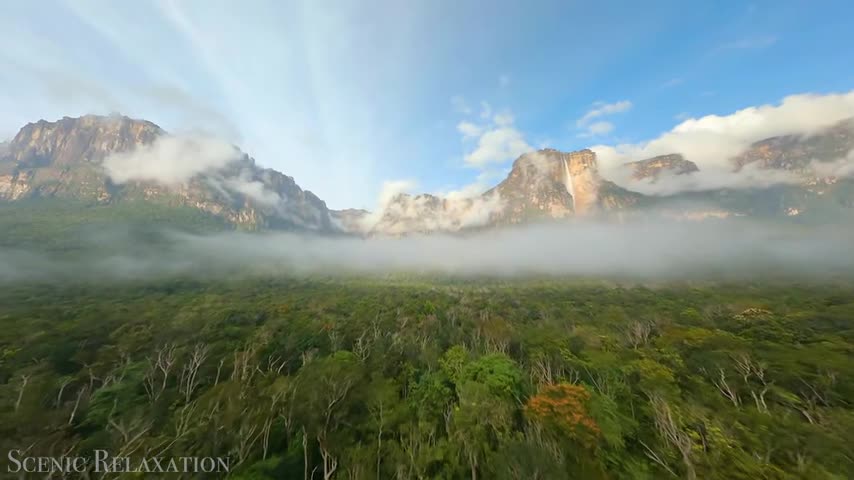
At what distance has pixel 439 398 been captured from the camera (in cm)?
3544

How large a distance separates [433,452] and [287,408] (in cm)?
1528

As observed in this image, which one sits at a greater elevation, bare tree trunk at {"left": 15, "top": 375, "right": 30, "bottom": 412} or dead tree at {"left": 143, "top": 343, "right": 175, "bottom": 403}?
bare tree trunk at {"left": 15, "top": 375, "right": 30, "bottom": 412}

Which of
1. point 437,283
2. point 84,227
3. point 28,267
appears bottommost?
point 437,283

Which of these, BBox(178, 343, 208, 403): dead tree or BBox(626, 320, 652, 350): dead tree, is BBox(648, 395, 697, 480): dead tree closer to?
BBox(626, 320, 652, 350): dead tree

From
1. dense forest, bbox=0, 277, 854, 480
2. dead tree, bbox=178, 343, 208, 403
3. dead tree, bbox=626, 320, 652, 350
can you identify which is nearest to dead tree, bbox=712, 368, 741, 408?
Result: dense forest, bbox=0, 277, 854, 480

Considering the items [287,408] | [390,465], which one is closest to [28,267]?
[287,408]

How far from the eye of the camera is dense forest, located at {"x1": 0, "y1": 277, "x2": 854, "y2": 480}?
2358 cm

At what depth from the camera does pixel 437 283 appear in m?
192

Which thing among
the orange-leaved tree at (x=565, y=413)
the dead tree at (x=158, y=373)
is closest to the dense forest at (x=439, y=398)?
the orange-leaved tree at (x=565, y=413)

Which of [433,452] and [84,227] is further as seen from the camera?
[84,227]

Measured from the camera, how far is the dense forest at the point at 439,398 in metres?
23.6

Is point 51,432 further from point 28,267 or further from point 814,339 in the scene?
point 28,267

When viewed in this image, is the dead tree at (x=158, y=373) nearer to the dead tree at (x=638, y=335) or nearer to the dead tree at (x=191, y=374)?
the dead tree at (x=191, y=374)

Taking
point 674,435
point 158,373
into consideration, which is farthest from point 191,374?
point 674,435
